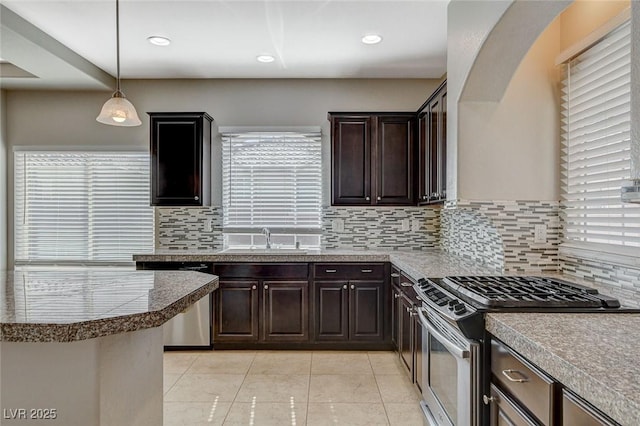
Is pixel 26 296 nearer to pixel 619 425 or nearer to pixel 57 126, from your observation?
pixel 619 425

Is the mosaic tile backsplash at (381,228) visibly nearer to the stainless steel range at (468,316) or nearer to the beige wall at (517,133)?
the beige wall at (517,133)

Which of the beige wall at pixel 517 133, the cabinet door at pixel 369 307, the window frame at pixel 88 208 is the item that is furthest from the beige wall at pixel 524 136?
the window frame at pixel 88 208

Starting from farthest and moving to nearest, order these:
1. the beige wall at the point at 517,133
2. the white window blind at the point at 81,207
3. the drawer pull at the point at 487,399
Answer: the white window blind at the point at 81,207
the beige wall at the point at 517,133
the drawer pull at the point at 487,399

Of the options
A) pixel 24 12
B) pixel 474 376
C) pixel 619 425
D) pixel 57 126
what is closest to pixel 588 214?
pixel 474 376

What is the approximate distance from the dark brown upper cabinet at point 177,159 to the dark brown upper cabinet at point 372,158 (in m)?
1.33

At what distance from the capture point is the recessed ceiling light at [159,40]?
3316 millimetres

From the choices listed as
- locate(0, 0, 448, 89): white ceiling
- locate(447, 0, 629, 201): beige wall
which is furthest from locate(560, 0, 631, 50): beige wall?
locate(0, 0, 448, 89): white ceiling

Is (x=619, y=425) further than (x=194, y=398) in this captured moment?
No

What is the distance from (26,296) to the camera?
5.13 ft

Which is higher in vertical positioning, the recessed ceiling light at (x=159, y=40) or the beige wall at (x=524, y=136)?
the recessed ceiling light at (x=159, y=40)

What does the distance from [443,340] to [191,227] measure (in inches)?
124

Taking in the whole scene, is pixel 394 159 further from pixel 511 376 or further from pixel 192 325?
pixel 511 376

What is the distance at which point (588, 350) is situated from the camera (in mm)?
1138

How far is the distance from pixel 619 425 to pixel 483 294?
869 millimetres
